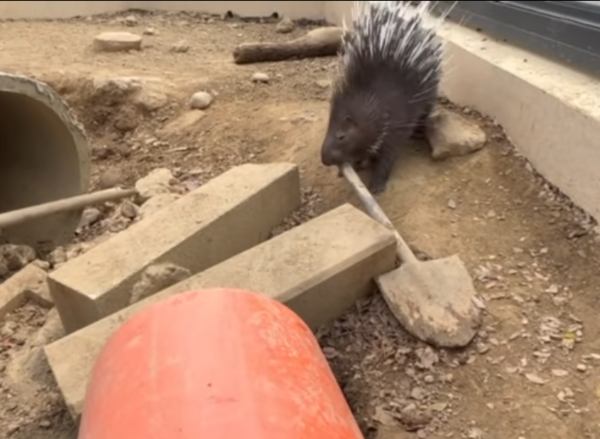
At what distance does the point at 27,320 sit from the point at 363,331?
49.3 inches

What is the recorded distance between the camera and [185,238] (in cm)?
296

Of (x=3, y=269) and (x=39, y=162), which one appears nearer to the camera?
(x=3, y=269)

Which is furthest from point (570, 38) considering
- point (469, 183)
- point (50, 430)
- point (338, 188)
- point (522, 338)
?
point (50, 430)

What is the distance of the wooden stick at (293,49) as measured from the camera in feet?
17.4

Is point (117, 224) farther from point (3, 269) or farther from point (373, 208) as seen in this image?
point (373, 208)

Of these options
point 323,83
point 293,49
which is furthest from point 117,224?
point 293,49

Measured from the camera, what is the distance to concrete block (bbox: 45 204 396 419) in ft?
8.53

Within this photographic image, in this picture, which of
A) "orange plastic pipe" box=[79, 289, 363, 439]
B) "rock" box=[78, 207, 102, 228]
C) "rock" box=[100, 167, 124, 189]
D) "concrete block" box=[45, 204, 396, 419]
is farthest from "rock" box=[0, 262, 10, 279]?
"orange plastic pipe" box=[79, 289, 363, 439]

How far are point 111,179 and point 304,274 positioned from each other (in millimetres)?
1720

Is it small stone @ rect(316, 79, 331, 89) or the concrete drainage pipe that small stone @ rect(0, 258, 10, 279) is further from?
small stone @ rect(316, 79, 331, 89)

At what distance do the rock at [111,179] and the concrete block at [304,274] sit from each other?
4.79 ft

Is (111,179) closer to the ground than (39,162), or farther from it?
closer to the ground

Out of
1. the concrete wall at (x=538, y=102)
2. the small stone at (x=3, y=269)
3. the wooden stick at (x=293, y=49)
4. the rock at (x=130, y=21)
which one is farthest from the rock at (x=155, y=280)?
the rock at (x=130, y=21)

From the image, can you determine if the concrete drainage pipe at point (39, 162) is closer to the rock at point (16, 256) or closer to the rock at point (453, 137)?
the rock at point (16, 256)
